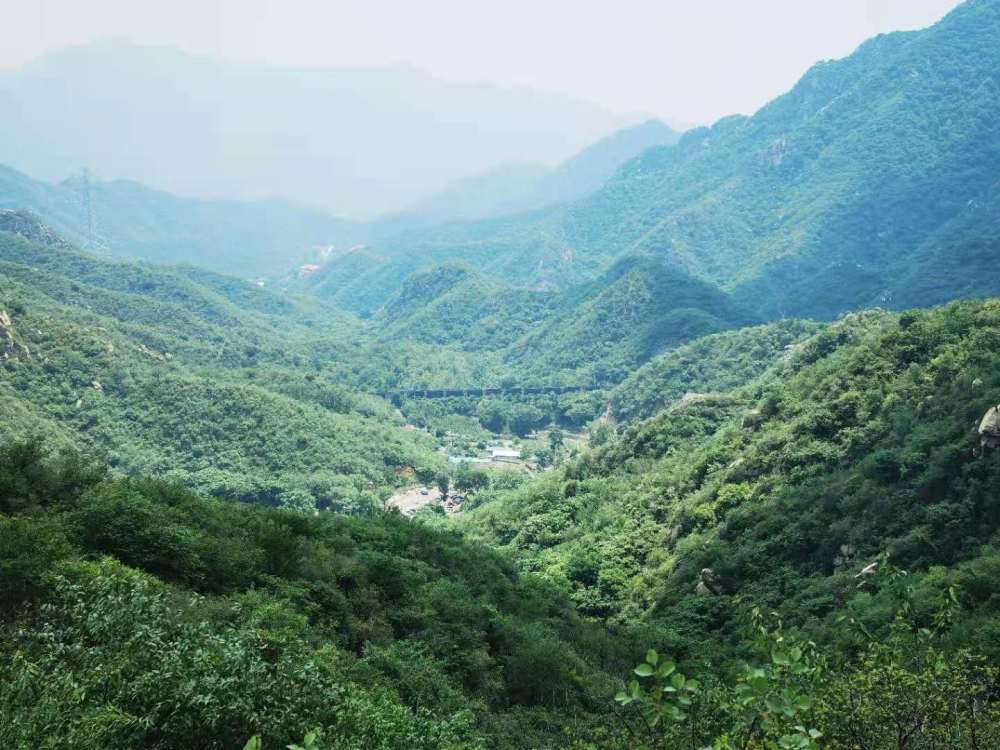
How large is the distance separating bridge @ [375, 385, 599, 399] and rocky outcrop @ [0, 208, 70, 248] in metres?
84.6

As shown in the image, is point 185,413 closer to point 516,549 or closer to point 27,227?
point 516,549

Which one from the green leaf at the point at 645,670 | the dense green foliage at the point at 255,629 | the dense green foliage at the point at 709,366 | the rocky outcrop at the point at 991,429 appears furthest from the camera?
the dense green foliage at the point at 709,366

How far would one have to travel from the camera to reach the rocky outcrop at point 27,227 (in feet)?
525

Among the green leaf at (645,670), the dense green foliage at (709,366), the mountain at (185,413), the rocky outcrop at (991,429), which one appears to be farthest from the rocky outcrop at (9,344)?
the green leaf at (645,670)

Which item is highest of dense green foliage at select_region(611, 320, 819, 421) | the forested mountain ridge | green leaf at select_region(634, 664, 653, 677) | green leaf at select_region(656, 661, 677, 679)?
green leaf at select_region(656, 661, 677, 679)

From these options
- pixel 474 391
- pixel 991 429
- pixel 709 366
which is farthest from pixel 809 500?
pixel 474 391

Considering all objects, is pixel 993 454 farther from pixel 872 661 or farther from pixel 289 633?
pixel 289 633

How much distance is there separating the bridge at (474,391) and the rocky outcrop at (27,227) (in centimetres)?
8464

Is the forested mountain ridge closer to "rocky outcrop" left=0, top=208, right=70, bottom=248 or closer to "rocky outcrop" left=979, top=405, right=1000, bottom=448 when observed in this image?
"rocky outcrop" left=979, top=405, right=1000, bottom=448

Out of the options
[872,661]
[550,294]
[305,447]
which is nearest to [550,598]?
[872,661]

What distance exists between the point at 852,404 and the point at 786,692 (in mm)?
35717

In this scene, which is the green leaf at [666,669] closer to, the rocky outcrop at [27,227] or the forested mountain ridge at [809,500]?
the forested mountain ridge at [809,500]

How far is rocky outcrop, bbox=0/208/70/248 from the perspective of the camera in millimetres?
160000

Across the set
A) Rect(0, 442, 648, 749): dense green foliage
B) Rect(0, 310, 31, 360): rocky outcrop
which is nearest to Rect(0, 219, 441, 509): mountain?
Rect(0, 310, 31, 360): rocky outcrop
